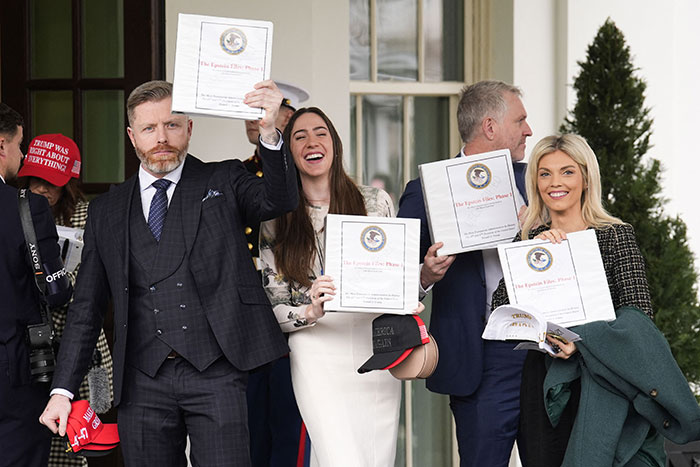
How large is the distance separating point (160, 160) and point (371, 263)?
2.59 feet

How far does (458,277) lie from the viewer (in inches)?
146

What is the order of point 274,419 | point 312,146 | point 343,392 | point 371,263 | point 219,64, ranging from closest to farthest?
point 219,64
point 371,263
point 343,392
point 312,146
point 274,419

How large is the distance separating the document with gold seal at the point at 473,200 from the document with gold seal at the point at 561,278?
347 millimetres

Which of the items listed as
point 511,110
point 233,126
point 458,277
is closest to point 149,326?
point 458,277

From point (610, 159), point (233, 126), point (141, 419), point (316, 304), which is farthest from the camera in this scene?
point (233, 126)

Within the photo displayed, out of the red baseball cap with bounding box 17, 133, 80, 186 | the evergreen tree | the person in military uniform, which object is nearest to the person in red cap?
the red baseball cap with bounding box 17, 133, 80, 186

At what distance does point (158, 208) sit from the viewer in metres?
3.21

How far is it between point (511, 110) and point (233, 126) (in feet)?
6.18

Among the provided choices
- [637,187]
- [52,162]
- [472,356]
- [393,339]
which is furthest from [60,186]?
[637,187]

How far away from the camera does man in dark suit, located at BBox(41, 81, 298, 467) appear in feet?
10.1

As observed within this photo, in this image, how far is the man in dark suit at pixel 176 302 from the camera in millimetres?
3086

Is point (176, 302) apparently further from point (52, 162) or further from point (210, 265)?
point (52, 162)

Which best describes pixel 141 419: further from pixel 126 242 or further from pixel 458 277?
pixel 458 277

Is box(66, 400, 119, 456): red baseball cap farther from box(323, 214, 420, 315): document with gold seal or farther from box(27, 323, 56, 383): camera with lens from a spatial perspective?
box(323, 214, 420, 315): document with gold seal
